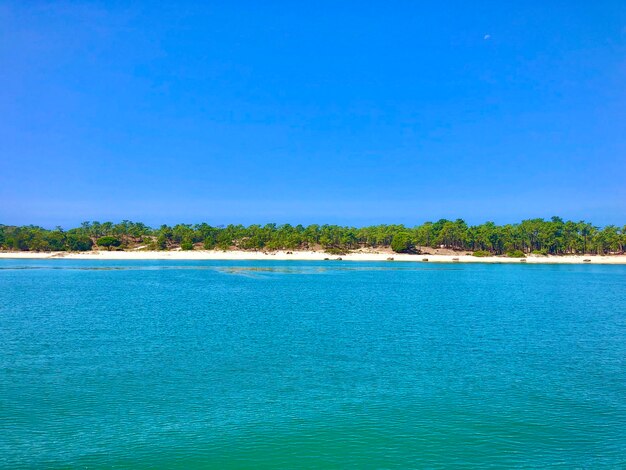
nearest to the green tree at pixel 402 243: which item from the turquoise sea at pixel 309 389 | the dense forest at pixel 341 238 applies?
the dense forest at pixel 341 238

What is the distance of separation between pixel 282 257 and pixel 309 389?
124 meters

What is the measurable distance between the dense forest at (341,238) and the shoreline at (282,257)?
5.31m

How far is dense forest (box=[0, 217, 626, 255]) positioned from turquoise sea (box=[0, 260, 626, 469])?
383 ft

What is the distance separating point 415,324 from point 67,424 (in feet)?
85.4

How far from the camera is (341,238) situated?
161875mm

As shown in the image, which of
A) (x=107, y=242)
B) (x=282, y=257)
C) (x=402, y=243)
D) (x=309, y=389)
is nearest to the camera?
(x=309, y=389)

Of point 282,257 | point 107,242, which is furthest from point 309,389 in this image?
point 107,242

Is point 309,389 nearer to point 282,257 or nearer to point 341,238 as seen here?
point 282,257

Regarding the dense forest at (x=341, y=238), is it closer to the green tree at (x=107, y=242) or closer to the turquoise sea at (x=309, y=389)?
the green tree at (x=107, y=242)

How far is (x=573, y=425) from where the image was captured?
1695 cm

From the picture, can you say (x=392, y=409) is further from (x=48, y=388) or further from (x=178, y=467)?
(x=48, y=388)

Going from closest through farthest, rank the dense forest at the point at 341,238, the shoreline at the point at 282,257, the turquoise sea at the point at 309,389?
the turquoise sea at the point at 309,389
the shoreline at the point at 282,257
the dense forest at the point at 341,238

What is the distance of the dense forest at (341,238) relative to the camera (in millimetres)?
150625

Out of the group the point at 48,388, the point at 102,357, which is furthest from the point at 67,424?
the point at 102,357
